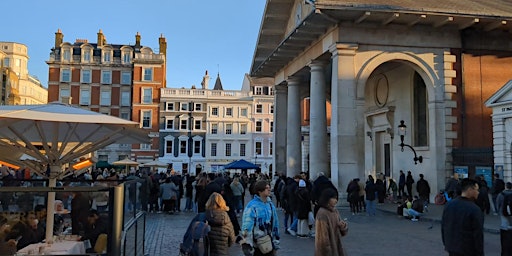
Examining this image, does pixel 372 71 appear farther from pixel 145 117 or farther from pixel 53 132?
pixel 145 117

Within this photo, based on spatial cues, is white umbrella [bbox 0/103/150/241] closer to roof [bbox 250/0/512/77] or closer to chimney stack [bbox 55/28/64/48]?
roof [bbox 250/0/512/77]

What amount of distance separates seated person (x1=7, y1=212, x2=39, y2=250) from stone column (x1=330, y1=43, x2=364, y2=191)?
14.4 meters

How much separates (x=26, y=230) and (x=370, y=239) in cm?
842

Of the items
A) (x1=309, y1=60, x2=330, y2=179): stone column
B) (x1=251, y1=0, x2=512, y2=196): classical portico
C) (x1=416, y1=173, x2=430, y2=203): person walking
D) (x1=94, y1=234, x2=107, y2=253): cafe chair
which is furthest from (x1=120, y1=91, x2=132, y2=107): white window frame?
(x1=94, y1=234, x2=107, y2=253): cafe chair

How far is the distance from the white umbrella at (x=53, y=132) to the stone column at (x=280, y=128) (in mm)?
20934

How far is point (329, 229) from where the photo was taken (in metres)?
5.64

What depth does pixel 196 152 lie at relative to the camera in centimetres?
6003

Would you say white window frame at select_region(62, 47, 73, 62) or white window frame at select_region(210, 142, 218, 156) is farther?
white window frame at select_region(62, 47, 73, 62)

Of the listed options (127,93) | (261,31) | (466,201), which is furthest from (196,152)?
(466,201)

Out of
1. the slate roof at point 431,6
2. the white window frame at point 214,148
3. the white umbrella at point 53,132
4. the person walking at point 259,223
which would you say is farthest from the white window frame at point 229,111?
the person walking at point 259,223

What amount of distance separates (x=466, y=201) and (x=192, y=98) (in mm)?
54793

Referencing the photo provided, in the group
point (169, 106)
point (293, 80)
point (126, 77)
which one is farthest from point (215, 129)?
point (293, 80)

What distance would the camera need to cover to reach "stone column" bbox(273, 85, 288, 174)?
3073cm

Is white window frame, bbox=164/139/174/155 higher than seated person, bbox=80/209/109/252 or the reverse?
higher
